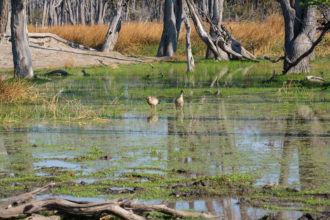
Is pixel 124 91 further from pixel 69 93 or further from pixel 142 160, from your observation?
pixel 142 160

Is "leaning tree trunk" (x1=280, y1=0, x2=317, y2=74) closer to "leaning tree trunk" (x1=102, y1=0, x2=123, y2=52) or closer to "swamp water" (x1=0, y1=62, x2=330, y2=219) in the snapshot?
"swamp water" (x1=0, y1=62, x2=330, y2=219)

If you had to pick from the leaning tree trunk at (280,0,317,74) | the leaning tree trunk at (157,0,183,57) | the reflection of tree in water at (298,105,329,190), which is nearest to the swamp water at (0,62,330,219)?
the reflection of tree in water at (298,105,329,190)

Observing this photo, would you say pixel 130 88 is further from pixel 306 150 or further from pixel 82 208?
pixel 82 208

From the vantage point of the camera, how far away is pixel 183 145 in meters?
9.51

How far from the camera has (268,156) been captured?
850cm

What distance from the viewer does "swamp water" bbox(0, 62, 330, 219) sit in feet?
23.2

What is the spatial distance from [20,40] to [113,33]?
42.7 ft

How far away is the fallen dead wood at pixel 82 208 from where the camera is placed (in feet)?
16.8

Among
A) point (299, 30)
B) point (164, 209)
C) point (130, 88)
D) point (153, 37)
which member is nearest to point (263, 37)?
point (153, 37)

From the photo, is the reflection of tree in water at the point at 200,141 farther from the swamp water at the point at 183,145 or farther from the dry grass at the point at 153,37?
the dry grass at the point at 153,37

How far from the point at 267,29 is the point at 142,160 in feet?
93.8

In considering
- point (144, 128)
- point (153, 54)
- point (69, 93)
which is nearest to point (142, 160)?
point (144, 128)

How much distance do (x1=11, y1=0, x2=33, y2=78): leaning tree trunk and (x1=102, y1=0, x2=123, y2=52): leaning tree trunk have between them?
12022 millimetres

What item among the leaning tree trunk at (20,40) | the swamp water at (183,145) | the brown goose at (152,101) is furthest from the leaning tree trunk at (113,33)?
the brown goose at (152,101)
